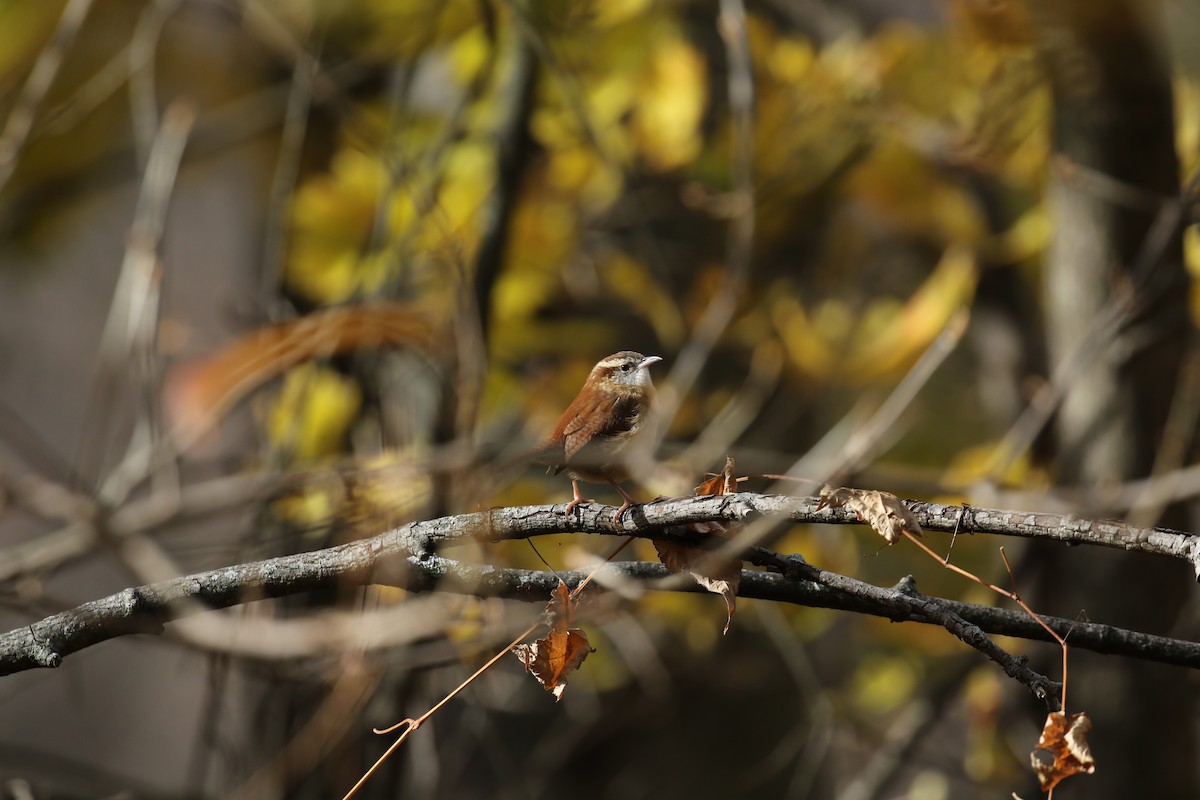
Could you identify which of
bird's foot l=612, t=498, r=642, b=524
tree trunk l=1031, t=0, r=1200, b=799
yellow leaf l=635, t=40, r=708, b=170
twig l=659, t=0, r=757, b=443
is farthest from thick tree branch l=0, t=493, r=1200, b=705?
yellow leaf l=635, t=40, r=708, b=170

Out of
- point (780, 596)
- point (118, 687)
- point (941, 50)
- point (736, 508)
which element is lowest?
point (118, 687)

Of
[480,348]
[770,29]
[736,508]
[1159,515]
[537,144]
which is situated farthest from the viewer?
[770,29]

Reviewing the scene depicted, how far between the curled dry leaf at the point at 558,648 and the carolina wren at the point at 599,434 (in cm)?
15

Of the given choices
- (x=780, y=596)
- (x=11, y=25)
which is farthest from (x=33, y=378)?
(x=780, y=596)

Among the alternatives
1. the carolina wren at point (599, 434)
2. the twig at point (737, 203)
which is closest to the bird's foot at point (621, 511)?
the carolina wren at point (599, 434)

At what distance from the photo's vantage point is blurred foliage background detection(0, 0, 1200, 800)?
2.97 meters

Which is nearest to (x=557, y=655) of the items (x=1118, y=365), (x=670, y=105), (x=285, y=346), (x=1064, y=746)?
(x=1064, y=746)

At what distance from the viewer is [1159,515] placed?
12.2ft

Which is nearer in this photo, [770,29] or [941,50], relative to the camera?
[941,50]

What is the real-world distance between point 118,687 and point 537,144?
8368 mm

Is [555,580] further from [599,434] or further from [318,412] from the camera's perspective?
[318,412]

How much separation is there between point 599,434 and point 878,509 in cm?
35

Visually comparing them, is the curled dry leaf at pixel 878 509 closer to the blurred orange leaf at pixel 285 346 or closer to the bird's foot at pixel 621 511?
the bird's foot at pixel 621 511

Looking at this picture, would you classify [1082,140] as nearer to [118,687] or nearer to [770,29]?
[770,29]
